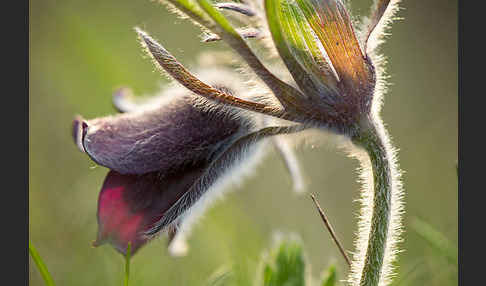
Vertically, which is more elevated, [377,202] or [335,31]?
[335,31]

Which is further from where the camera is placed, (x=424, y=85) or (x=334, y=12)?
(x=424, y=85)

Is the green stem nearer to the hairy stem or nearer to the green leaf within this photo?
the hairy stem

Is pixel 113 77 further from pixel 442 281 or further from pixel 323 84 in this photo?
pixel 323 84

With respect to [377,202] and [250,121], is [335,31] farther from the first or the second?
[377,202]

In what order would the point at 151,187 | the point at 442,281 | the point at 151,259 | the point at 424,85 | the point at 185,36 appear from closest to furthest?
the point at 151,187 < the point at 442,281 < the point at 151,259 < the point at 424,85 < the point at 185,36

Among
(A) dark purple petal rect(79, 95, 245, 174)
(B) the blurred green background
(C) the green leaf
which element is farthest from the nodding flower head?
(B) the blurred green background

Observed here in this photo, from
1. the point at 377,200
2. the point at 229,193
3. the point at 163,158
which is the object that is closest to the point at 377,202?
the point at 377,200

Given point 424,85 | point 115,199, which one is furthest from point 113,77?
point 115,199
